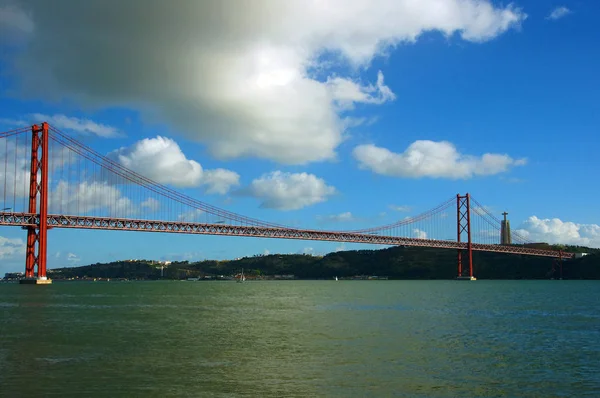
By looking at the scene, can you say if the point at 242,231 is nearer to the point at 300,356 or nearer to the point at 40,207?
the point at 40,207

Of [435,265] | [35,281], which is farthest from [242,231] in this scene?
[435,265]

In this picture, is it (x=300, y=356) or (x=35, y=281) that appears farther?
(x=35, y=281)

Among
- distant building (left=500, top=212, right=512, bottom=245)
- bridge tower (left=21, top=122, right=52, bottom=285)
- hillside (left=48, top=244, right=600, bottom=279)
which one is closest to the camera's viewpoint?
bridge tower (left=21, top=122, right=52, bottom=285)

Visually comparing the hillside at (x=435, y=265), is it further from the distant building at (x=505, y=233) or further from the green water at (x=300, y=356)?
the green water at (x=300, y=356)

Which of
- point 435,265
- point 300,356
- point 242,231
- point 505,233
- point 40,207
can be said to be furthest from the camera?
point 505,233

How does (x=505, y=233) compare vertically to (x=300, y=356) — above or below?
above

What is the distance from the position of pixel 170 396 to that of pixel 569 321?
2529 centimetres

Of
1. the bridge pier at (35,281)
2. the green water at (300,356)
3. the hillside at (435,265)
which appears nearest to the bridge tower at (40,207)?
the bridge pier at (35,281)

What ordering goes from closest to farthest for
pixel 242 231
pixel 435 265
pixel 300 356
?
1. pixel 300 356
2. pixel 242 231
3. pixel 435 265

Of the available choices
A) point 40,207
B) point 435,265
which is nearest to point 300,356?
point 40,207

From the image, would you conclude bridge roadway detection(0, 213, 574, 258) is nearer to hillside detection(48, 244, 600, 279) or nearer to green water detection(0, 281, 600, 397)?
hillside detection(48, 244, 600, 279)

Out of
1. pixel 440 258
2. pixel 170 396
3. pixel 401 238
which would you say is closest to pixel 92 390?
pixel 170 396

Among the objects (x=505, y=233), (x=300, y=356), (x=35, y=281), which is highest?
(x=505, y=233)

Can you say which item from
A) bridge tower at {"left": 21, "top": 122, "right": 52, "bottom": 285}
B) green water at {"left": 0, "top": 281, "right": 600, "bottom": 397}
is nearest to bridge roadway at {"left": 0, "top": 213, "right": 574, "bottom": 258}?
bridge tower at {"left": 21, "top": 122, "right": 52, "bottom": 285}
